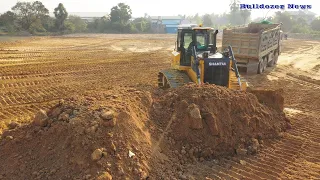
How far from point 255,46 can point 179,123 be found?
8826 mm

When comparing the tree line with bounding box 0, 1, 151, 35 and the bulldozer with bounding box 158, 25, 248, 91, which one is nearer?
the bulldozer with bounding box 158, 25, 248, 91

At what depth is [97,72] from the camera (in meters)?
14.2

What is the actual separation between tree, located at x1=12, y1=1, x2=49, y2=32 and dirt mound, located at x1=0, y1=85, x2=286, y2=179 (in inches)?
1267

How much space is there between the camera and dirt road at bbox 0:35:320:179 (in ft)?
18.5

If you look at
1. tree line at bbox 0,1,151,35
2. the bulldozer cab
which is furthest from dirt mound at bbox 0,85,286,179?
tree line at bbox 0,1,151,35

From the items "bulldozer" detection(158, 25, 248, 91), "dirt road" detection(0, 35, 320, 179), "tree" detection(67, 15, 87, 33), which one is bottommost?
"dirt road" detection(0, 35, 320, 179)

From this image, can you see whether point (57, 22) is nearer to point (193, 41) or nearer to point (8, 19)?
point (8, 19)

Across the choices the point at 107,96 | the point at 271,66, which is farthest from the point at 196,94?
the point at 271,66

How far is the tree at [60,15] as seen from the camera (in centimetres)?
3712

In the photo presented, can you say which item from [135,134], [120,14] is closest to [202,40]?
[135,134]

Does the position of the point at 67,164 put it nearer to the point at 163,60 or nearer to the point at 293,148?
the point at 293,148

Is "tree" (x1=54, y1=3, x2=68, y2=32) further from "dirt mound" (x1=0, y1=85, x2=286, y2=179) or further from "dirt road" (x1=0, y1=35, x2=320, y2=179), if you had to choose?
"dirt mound" (x1=0, y1=85, x2=286, y2=179)

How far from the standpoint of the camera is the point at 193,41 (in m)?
8.94

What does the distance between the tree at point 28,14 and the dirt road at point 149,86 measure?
56.4ft
